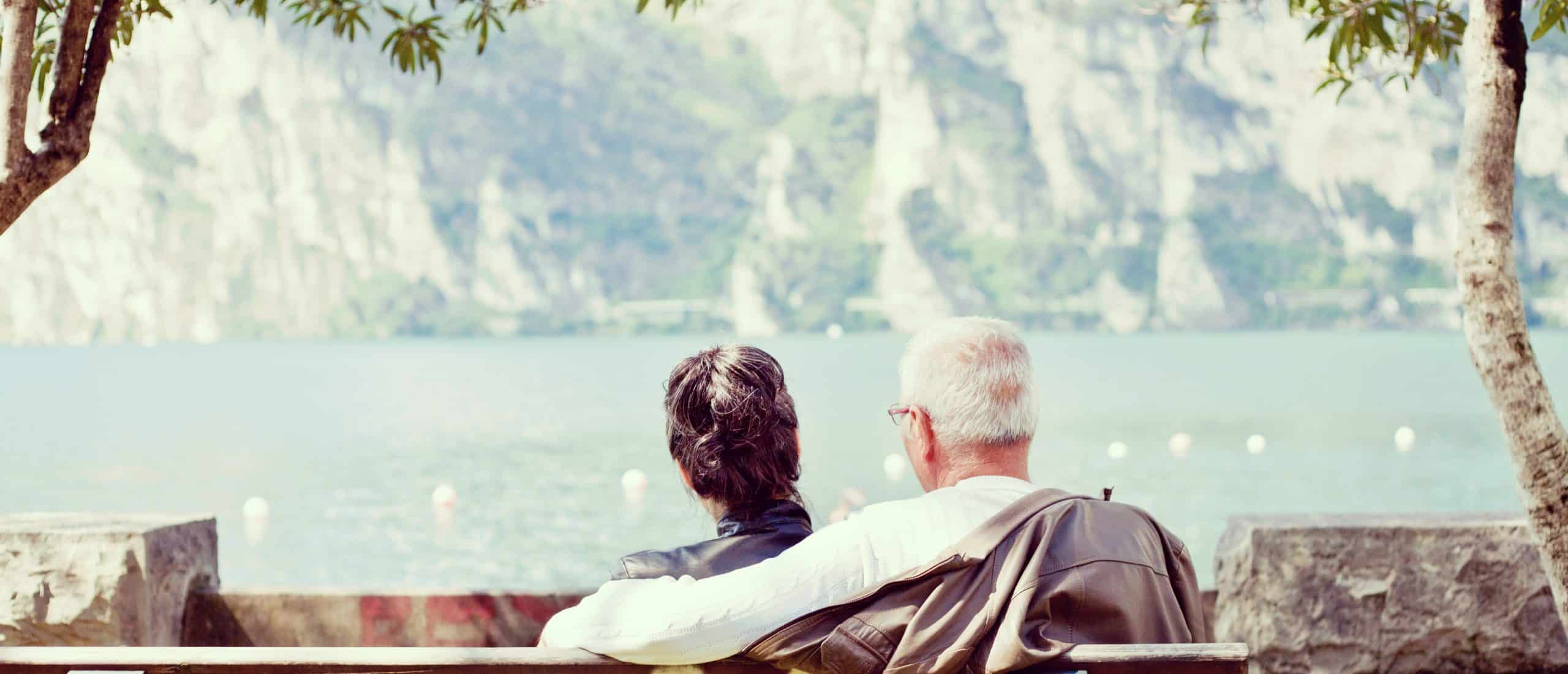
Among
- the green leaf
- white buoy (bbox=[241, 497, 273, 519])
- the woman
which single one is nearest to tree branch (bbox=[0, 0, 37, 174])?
the woman

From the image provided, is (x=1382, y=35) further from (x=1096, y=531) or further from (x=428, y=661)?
(x=428, y=661)

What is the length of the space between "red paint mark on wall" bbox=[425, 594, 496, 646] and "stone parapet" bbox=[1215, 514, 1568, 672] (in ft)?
5.92

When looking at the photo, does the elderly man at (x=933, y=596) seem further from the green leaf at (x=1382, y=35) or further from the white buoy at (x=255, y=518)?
the white buoy at (x=255, y=518)

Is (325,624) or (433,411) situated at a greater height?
(433,411)

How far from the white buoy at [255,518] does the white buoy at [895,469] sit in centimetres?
1183

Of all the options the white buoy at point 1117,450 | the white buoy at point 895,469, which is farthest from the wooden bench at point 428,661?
the white buoy at point 1117,450

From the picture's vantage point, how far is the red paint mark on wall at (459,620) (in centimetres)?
362

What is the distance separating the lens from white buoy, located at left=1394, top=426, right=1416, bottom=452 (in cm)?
3656

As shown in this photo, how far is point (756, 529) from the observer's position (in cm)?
220

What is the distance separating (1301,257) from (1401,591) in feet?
435

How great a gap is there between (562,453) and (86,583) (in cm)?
3422

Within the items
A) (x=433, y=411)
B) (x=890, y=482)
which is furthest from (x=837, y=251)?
(x=890, y=482)

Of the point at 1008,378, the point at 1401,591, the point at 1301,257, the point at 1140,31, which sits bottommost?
the point at 1401,591

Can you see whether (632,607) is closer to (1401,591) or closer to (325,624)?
(325,624)
